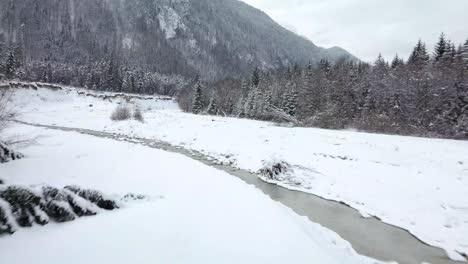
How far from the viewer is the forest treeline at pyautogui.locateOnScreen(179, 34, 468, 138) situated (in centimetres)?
2766

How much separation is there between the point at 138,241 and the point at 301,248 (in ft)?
10.1

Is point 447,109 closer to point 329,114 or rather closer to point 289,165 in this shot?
point 329,114

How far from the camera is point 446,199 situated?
383 inches

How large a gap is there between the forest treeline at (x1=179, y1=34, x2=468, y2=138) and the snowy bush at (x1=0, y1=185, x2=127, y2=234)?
24.7 m

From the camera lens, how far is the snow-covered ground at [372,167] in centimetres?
884

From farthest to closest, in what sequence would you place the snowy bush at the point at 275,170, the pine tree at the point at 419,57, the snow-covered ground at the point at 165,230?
the pine tree at the point at 419,57
the snowy bush at the point at 275,170
the snow-covered ground at the point at 165,230

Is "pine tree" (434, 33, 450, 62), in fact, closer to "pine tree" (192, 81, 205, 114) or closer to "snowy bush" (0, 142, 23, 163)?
"pine tree" (192, 81, 205, 114)

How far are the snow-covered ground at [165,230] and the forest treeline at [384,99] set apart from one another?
21.3 m

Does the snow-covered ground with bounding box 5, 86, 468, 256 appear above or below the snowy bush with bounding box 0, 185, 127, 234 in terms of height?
below

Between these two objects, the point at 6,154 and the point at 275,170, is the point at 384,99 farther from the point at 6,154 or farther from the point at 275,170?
the point at 6,154

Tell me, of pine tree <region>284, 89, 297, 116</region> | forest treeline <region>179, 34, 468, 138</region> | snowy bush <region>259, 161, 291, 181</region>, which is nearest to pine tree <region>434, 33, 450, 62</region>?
forest treeline <region>179, 34, 468, 138</region>

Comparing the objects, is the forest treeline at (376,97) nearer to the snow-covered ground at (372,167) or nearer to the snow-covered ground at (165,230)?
the snow-covered ground at (372,167)

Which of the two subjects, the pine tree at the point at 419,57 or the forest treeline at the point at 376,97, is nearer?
the forest treeline at the point at 376,97

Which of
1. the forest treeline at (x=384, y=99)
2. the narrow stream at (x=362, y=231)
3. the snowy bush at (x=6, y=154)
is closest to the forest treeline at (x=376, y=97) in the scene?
the forest treeline at (x=384, y=99)
